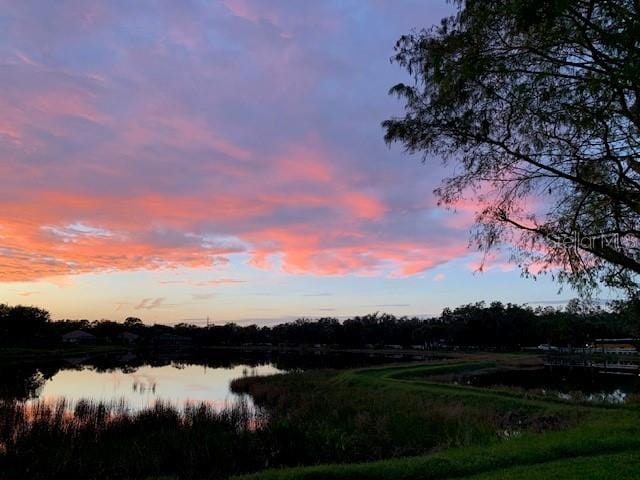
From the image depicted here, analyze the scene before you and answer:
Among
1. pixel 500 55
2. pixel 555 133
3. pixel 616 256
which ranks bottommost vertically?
pixel 616 256

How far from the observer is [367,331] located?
132 m

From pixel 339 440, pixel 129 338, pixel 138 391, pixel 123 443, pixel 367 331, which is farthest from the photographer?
pixel 129 338

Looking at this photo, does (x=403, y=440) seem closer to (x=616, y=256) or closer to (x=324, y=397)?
(x=616, y=256)

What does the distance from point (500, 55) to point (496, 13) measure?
2.50 ft

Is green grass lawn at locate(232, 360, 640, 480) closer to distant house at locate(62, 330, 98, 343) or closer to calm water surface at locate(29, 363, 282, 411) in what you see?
calm water surface at locate(29, 363, 282, 411)

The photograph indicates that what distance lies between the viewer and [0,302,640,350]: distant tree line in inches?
3770

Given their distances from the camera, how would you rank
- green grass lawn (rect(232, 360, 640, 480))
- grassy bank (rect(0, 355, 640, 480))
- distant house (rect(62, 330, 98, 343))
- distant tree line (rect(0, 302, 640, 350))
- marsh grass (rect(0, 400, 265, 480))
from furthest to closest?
1. distant house (rect(62, 330, 98, 343))
2. distant tree line (rect(0, 302, 640, 350))
3. marsh grass (rect(0, 400, 265, 480))
4. grassy bank (rect(0, 355, 640, 480))
5. green grass lawn (rect(232, 360, 640, 480))

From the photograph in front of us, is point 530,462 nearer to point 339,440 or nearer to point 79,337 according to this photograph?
point 339,440

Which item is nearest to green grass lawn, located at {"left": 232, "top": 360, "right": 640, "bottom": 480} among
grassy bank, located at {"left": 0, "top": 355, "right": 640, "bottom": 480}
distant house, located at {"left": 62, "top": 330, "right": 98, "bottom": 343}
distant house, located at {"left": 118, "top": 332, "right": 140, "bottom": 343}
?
grassy bank, located at {"left": 0, "top": 355, "right": 640, "bottom": 480}

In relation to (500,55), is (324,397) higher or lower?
lower

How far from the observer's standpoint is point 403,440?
16.4m

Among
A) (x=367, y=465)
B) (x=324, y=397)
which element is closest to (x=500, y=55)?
(x=367, y=465)

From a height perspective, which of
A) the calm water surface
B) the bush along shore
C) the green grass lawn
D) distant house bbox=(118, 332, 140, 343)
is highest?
distant house bbox=(118, 332, 140, 343)

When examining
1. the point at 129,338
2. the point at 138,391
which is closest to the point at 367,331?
the point at 129,338
